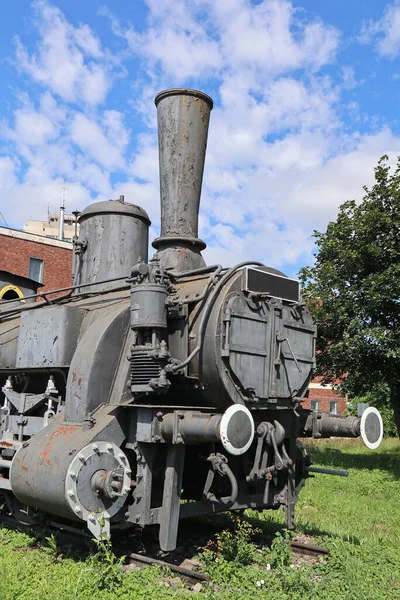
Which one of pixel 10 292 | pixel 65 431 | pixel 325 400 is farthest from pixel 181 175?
pixel 325 400

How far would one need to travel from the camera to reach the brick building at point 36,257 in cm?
2497

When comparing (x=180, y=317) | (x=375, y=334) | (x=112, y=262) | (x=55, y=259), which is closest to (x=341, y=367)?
(x=375, y=334)

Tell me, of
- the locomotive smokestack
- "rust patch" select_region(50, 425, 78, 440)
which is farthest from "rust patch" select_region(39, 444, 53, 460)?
the locomotive smokestack

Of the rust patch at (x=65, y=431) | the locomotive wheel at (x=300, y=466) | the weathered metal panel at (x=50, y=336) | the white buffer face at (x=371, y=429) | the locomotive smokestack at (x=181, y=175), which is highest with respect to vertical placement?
the locomotive smokestack at (x=181, y=175)

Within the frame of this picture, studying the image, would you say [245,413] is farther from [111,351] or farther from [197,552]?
[197,552]

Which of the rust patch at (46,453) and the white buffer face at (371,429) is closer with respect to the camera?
the rust patch at (46,453)

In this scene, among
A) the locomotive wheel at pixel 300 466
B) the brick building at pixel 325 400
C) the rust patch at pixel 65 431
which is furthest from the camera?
the brick building at pixel 325 400

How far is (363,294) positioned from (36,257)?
16564 millimetres

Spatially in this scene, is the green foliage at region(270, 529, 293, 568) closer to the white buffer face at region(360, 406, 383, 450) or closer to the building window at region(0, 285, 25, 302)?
the white buffer face at region(360, 406, 383, 450)

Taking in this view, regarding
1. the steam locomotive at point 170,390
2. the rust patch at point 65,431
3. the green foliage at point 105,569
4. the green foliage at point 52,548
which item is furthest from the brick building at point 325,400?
the green foliage at point 105,569

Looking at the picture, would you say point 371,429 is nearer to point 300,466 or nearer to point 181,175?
point 300,466

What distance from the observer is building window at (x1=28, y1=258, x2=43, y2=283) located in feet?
85.5

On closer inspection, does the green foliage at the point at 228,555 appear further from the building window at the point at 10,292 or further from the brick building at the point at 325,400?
the brick building at the point at 325,400

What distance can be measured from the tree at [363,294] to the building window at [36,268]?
582 inches
